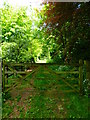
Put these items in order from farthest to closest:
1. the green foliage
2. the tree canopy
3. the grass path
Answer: the green foliage
the tree canopy
the grass path

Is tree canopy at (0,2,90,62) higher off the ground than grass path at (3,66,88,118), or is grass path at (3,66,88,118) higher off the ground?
tree canopy at (0,2,90,62)

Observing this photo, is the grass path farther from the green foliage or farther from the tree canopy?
the green foliage

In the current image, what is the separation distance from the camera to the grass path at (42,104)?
3.22 meters

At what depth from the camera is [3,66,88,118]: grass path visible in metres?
3.22

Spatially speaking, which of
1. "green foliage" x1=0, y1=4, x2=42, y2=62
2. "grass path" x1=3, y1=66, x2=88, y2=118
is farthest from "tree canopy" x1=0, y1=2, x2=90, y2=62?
"grass path" x1=3, y1=66, x2=88, y2=118

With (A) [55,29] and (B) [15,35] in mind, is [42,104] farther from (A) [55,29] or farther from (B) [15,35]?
(B) [15,35]

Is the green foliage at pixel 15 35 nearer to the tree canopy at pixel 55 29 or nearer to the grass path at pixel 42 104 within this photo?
the tree canopy at pixel 55 29

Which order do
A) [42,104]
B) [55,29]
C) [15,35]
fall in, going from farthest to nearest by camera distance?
[15,35] → [55,29] → [42,104]

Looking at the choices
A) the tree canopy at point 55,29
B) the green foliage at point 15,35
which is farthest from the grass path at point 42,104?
the green foliage at point 15,35

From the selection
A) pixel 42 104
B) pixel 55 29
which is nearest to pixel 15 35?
pixel 55 29

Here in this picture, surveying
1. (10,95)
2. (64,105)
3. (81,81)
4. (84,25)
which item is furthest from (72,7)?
(10,95)

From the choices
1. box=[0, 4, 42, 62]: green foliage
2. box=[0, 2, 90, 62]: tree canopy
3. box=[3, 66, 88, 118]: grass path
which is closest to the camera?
box=[3, 66, 88, 118]: grass path

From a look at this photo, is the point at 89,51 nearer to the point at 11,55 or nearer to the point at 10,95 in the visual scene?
the point at 10,95

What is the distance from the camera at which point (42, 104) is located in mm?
3676
